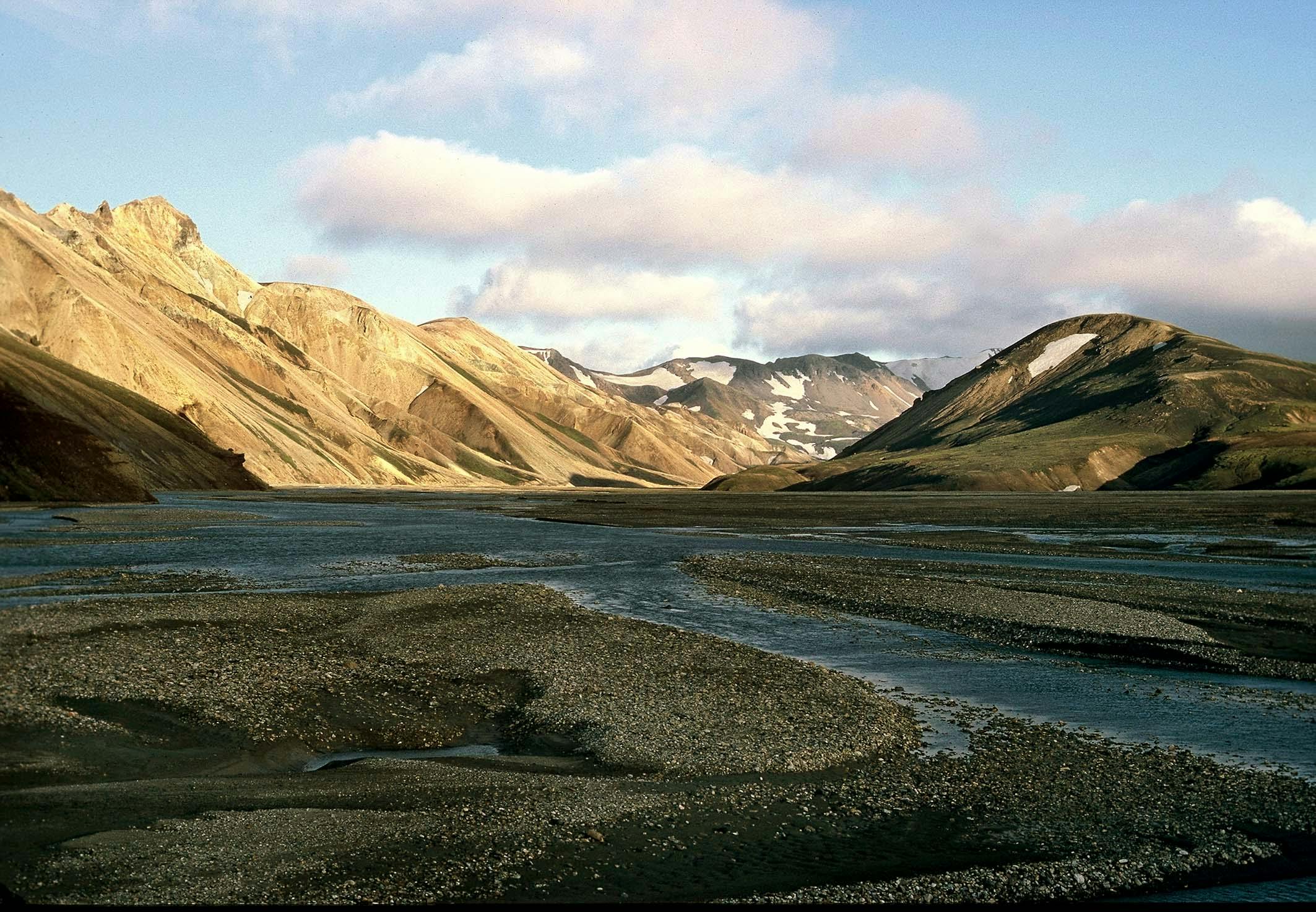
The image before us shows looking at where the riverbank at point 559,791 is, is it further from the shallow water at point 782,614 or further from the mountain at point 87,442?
the mountain at point 87,442

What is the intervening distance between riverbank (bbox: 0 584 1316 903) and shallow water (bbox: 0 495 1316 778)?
2.13 meters

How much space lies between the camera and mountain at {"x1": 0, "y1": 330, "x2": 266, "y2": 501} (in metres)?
88.4

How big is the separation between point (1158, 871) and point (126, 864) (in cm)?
1271

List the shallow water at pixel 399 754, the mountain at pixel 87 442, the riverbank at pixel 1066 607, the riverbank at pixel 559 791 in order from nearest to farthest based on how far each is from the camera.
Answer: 1. the riverbank at pixel 559 791
2. the shallow water at pixel 399 754
3. the riverbank at pixel 1066 607
4. the mountain at pixel 87 442

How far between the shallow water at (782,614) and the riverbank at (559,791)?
2.13 metres

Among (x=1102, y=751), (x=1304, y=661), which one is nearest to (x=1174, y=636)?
(x=1304, y=661)

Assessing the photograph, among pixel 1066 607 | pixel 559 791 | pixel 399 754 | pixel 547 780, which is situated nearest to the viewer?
pixel 559 791

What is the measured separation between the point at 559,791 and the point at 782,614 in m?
21.3

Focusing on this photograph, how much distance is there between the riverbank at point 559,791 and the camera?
1247cm

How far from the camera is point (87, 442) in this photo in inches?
3701

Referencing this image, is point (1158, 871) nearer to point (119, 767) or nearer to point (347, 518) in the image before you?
point (119, 767)

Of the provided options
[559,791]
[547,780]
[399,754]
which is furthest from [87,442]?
[559,791]

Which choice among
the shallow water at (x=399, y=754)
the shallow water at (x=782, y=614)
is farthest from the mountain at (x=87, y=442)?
the shallow water at (x=399, y=754)

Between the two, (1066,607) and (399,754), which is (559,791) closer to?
(399,754)
